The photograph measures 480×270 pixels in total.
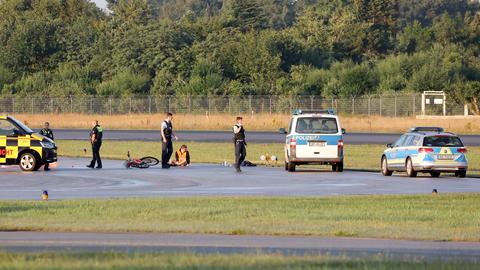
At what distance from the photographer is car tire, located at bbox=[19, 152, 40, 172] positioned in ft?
111

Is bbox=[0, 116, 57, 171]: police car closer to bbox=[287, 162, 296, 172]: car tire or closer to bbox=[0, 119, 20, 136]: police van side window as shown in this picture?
bbox=[0, 119, 20, 136]: police van side window

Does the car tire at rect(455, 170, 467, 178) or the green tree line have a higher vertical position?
the green tree line

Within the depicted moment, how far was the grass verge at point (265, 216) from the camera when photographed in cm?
1811

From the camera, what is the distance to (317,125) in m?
34.6

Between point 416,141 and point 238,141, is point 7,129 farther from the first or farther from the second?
point 416,141

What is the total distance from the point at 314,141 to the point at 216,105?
156 ft

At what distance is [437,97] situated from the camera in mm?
76938

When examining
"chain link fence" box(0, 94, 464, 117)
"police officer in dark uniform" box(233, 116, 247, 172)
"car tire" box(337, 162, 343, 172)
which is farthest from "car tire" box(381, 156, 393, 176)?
"chain link fence" box(0, 94, 464, 117)

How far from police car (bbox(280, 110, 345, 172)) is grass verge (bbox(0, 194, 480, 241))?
9499 mm

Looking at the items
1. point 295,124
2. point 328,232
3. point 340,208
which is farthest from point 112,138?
point 328,232

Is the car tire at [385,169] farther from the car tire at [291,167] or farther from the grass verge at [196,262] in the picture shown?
the grass verge at [196,262]

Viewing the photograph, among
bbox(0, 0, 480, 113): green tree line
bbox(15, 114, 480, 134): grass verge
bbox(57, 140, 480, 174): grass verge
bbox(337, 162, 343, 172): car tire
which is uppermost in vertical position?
bbox(0, 0, 480, 113): green tree line

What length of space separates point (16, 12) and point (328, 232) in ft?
349

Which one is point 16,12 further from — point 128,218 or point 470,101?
point 128,218
